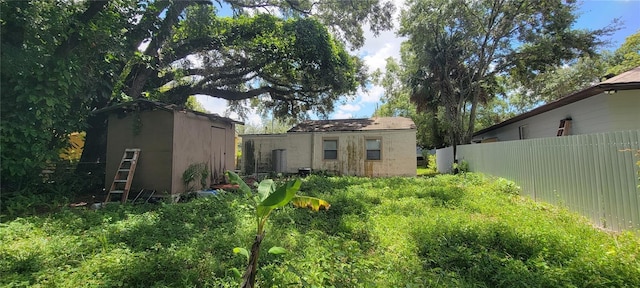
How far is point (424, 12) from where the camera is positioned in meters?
15.2

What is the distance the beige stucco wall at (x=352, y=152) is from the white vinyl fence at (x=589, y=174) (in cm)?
635

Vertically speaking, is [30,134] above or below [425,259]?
above

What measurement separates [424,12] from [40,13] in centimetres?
1518

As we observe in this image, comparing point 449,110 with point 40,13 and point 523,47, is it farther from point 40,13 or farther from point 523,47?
point 40,13

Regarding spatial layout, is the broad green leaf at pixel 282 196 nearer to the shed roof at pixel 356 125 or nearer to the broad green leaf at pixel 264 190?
the broad green leaf at pixel 264 190

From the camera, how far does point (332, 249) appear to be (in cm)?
406

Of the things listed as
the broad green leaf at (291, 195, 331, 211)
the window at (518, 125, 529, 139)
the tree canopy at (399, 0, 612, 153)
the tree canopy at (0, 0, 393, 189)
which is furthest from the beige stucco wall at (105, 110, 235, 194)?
the window at (518, 125, 529, 139)

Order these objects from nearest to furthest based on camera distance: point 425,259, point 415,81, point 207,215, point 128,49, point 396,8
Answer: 1. point 425,259
2. point 207,215
3. point 128,49
4. point 396,8
5. point 415,81

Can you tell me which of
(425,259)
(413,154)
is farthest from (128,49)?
(413,154)

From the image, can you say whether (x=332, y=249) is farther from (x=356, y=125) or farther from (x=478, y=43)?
(x=478, y=43)

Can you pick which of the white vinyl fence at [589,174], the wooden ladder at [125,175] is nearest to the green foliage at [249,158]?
the wooden ladder at [125,175]

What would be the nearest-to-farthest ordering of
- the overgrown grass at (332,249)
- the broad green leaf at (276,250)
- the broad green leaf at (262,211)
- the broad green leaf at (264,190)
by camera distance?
the broad green leaf at (262,211) < the broad green leaf at (276,250) < the broad green leaf at (264,190) < the overgrown grass at (332,249)

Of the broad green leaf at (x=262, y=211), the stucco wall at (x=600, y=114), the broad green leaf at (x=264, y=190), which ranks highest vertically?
the stucco wall at (x=600, y=114)

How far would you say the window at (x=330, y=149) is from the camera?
15.0m
